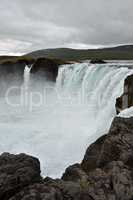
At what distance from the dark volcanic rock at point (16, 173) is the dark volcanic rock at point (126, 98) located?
13377mm

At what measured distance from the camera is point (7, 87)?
4981 centimetres

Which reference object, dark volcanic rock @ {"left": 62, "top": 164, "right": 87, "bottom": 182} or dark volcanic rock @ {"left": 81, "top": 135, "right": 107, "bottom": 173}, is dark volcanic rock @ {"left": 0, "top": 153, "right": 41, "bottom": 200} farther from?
dark volcanic rock @ {"left": 81, "top": 135, "right": 107, "bottom": 173}

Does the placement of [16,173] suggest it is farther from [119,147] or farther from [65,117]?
[65,117]

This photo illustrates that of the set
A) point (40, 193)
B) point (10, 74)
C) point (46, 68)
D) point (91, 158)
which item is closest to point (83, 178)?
point (40, 193)

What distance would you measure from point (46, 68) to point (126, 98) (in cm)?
2553

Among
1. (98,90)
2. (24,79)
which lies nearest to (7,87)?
(24,79)

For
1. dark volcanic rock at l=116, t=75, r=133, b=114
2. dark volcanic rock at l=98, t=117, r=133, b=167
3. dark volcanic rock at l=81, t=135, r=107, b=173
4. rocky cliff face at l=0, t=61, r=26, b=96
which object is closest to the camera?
dark volcanic rock at l=98, t=117, r=133, b=167

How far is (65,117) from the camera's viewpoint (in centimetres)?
3300

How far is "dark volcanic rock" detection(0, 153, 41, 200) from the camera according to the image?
31.0 feet

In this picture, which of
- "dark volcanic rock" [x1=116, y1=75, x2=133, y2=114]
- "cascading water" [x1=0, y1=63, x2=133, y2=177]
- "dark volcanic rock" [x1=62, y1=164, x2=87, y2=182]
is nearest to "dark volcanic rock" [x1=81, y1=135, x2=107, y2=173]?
"dark volcanic rock" [x1=62, y1=164, x2=87, y2=182]

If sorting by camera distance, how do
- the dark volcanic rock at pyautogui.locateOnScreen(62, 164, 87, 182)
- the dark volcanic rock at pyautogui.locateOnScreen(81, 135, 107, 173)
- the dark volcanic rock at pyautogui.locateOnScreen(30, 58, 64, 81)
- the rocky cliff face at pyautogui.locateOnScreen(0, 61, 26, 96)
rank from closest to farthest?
1. the dark volcanic rock at pyautogui.locateOnScreen(62, 164, 87, 182)
2. the dark volcanic rock at pyautogui.locateOnScreen(81, 135, 107, 173)
3. the dark volcanic rock at pyautogui.locateOnScreen(30, 58, 64, 81)
4. the rocky cliff face at pyautogui.locateOnScreen(0, 61, 26, 96)

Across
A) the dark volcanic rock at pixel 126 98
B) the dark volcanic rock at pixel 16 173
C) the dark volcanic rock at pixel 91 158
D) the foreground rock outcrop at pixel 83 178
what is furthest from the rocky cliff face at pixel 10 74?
the dark volcanic rock at pixel 16 173

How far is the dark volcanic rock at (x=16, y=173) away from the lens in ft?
31.0

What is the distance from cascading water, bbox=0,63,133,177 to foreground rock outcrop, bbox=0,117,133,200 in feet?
21.7
